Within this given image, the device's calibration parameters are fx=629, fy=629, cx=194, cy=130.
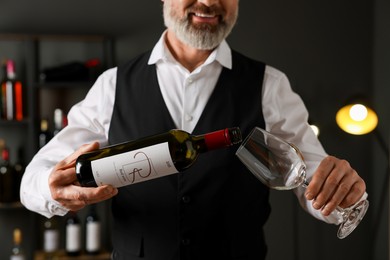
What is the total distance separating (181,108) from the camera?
1821 millimetres

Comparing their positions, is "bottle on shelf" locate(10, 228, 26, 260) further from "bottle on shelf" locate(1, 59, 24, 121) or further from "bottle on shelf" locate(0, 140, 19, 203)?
"bottle on shelf" locate(1, 59, 24, 121)

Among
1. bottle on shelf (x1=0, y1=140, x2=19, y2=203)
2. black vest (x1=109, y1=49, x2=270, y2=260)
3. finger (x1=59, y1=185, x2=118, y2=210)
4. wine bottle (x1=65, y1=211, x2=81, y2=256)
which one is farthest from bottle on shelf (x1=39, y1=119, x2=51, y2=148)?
finger (x1=59, y1=185, x2=118, y2=210)

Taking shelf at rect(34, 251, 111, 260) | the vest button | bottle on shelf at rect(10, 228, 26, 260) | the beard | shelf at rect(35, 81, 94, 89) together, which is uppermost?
shelf at rect(35, 81, 94, 89)

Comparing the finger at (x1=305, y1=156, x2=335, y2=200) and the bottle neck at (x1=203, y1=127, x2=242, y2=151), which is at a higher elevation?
the bottle neck at (x1=203, y1=127, x2=242, y2=151)

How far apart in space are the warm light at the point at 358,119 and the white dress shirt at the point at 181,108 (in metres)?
2.00

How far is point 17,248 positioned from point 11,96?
1.00 meters

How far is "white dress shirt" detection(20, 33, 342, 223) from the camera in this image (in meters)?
1.78

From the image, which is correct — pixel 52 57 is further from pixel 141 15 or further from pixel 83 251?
pixel 83 251

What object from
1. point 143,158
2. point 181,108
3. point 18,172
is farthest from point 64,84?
point 143,158

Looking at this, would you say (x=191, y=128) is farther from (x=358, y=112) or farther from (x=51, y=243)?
(x=51, y=243)

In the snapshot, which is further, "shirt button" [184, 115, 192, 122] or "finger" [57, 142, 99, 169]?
"shirt button" [184, 115, 192, 122]

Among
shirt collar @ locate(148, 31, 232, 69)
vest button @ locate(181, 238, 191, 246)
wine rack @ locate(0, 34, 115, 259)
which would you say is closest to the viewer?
vest button @ locate(181, 238, 191, 246)

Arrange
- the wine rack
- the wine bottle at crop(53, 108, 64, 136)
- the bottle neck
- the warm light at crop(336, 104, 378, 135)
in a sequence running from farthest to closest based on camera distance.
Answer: the wine rack, the wine bottle at crop(53, 108, 64, 136), the warm light at crop(336, 104, 378, 135), the bottle neck

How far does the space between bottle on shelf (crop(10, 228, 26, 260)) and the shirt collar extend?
2.46 metres
